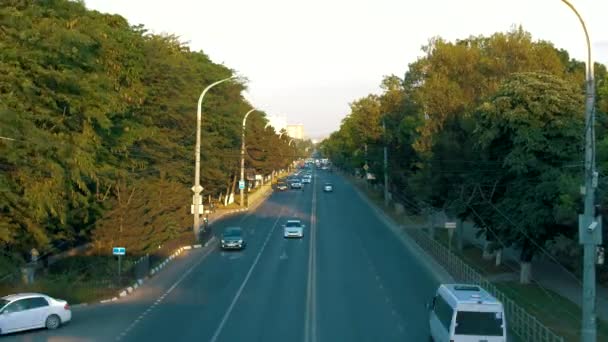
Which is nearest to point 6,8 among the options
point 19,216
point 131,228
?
point 19,216

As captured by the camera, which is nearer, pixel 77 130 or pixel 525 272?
pixel 525 272

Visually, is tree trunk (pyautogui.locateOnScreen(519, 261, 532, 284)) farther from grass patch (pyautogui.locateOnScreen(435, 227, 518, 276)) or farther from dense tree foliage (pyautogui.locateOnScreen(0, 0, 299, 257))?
dense tree foliage (pyautogui.locateOnScreen(0, 0, 299, 257))

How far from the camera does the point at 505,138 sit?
107 ft

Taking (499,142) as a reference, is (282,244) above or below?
below

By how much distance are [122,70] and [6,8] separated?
1388 centimetres

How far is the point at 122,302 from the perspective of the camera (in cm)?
2780

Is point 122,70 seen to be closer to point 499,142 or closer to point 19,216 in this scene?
point 19,216

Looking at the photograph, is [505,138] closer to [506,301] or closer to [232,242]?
[506,301]

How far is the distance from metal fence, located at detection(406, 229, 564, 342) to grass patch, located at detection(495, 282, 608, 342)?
113 cm

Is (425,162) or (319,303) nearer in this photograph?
(319,303)

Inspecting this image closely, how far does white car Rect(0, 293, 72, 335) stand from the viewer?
72.3 ft

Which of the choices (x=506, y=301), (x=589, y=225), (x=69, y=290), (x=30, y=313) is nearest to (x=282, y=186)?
(x=69, y=290)

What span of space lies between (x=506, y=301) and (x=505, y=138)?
10.0 m

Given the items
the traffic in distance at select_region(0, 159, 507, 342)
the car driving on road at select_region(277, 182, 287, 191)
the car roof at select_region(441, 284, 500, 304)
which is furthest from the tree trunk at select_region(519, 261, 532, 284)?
the car driving on road at select_region(277, 182, 287, 191)
